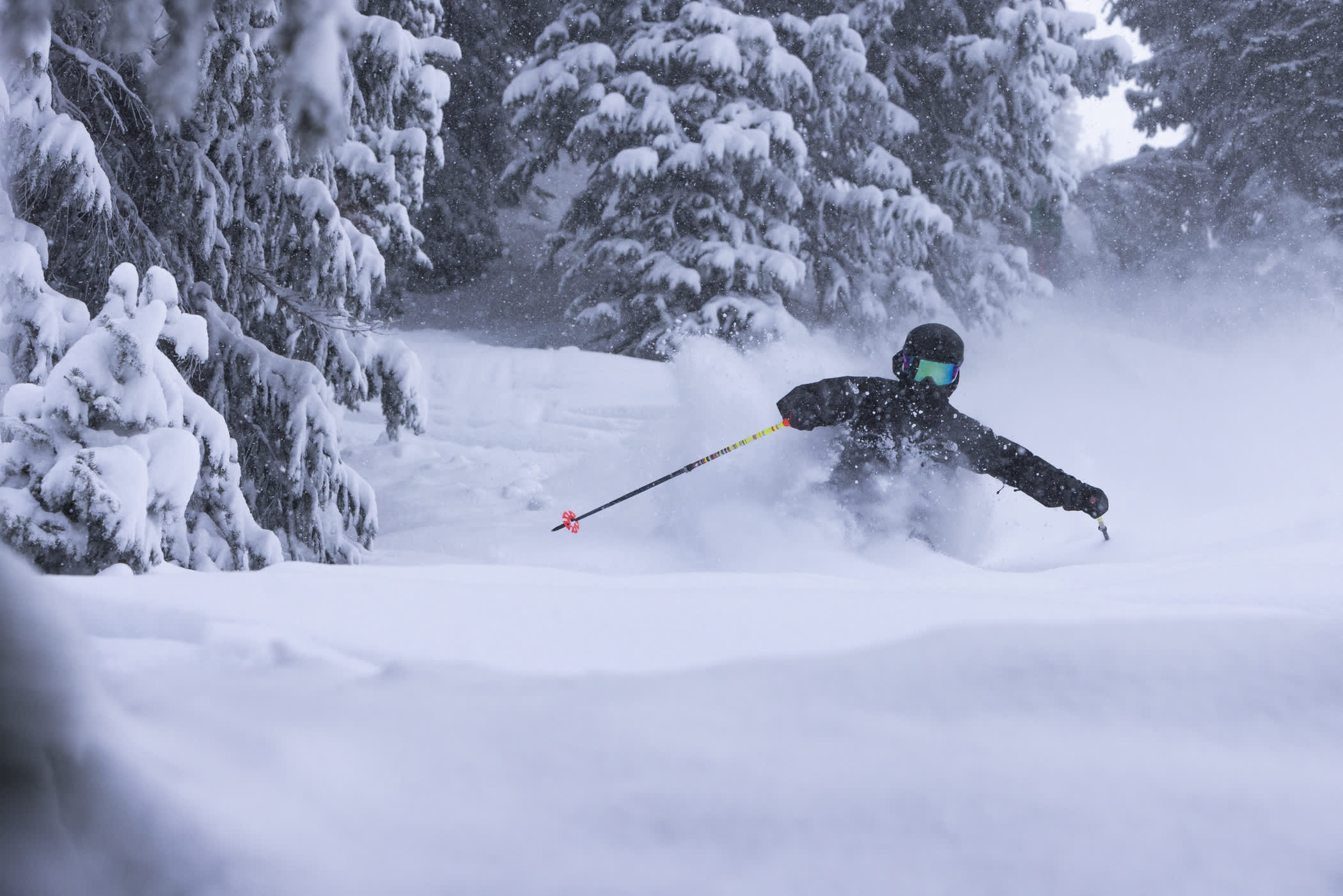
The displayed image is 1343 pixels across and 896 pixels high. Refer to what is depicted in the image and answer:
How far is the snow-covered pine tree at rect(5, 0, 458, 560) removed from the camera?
5.18 meters

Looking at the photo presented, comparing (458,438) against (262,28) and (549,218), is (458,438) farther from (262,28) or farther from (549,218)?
(549,218)

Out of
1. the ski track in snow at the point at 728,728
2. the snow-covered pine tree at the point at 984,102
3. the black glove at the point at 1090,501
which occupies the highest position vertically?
the snow-covered pine tree at the point at 984,102

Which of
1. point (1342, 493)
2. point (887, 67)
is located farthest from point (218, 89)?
point (887, 67)

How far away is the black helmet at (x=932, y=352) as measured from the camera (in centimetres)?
677

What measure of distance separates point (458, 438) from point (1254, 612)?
352 inches

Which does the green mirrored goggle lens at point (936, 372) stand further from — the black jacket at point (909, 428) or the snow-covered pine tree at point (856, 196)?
the snow-covered pine tree at point (856, 196)

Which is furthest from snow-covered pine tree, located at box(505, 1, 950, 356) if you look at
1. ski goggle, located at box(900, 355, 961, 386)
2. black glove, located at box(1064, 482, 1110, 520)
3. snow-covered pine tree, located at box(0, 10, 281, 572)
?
snow-covered pine tree, located at box(0, 10, 281, 572)

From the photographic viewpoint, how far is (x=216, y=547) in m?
4.88

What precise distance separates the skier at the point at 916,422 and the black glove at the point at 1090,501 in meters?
0.12

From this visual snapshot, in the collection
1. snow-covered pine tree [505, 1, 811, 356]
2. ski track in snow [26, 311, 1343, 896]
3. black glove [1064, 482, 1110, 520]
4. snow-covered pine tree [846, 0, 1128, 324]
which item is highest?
snow-covered pine tree [846, 0, 1128, 324]

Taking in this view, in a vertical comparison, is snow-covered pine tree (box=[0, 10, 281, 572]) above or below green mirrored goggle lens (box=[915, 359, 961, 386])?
below

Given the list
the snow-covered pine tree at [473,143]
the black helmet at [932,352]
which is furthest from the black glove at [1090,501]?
the snow-covered pine tree at [473,143]

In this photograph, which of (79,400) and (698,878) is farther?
(79,400)

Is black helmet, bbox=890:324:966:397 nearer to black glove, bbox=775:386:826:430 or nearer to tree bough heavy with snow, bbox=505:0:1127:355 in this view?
black glove, bbox=775:386:826:430
